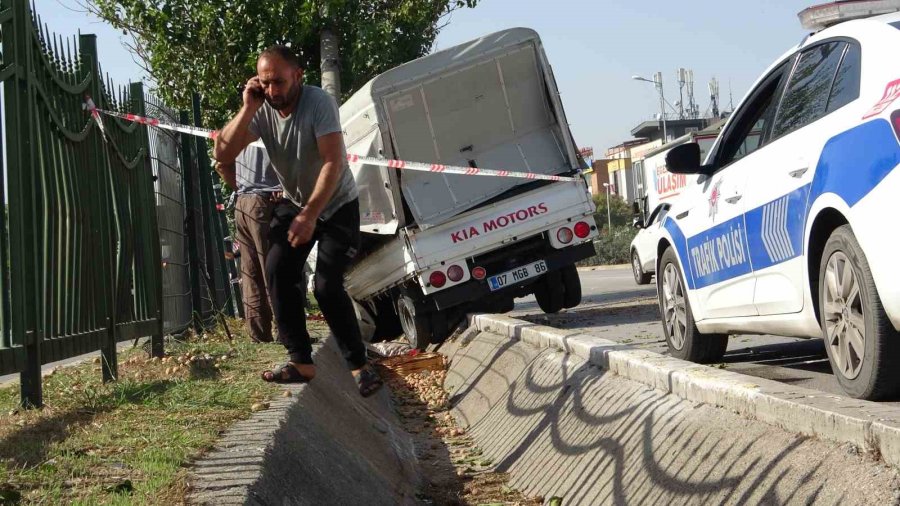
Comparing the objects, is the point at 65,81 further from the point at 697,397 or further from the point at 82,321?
the point at 697,397

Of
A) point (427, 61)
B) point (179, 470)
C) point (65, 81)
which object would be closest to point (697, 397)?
point (179, 470)

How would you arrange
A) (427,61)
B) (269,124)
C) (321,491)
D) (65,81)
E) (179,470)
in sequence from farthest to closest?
(427,61) < (65,81) < (269,124) < (321,491) < (179,470)

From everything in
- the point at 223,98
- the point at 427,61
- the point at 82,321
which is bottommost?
the point at 82,321

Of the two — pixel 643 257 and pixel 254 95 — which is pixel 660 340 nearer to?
pixel 254 95

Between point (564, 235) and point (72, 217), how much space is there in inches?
318

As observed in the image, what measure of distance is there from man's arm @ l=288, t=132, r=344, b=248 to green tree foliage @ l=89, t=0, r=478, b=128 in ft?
48.9

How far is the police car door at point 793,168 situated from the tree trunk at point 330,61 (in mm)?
13938

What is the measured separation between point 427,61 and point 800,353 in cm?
657

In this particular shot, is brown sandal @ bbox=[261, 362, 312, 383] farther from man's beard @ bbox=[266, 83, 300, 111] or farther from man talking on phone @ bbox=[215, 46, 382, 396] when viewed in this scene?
man's beard @ bbox=[266, 83, 300, 111]

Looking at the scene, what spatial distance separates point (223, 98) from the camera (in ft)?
72.7

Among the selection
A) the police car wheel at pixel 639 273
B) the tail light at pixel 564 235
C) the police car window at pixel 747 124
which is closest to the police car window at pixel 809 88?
the police car window at pixel 747 124

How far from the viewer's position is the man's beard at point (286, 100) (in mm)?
6211

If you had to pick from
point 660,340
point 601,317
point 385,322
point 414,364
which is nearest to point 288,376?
point 660,340

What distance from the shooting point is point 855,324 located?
5.41 m
